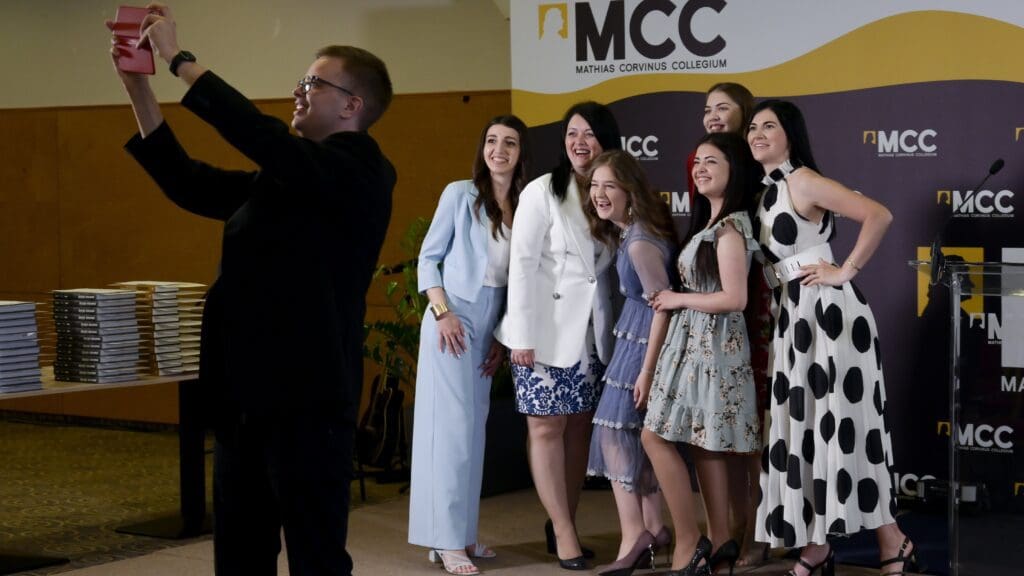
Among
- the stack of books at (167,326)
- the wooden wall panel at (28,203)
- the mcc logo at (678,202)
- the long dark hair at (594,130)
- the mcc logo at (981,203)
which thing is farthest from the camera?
the wooden wall panel at (28,203)

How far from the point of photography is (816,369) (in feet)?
14.4

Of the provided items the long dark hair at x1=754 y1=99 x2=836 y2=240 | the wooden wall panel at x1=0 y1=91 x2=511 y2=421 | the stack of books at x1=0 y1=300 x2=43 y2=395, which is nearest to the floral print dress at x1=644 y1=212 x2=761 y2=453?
the long dark hair at x1=754 y1=99 x2=836 y2=240

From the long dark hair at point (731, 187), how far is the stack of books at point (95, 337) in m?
2.24

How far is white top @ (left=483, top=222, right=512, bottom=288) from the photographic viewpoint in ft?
16.1

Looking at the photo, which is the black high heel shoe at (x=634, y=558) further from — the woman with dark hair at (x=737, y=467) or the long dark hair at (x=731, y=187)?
the long dark hair at (x=731, y=187)

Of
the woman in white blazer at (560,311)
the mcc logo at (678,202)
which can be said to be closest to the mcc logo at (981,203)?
the mcc logo at (678,202)

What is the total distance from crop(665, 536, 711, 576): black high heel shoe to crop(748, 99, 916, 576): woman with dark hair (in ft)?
0.62

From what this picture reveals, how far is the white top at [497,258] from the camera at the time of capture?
492 centimetres

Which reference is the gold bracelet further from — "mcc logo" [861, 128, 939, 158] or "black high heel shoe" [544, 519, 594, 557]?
"mcc logo" [861, 128, 939, 158]

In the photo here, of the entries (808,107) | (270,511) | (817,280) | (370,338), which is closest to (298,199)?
(270,511)

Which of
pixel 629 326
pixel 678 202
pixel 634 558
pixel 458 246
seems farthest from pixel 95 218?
pixel 634 558

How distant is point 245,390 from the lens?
9.16 feet

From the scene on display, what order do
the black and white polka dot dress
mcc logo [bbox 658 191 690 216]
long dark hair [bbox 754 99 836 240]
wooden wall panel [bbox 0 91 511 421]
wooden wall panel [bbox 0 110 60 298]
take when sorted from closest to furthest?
the black and white polka dot dress < long dark hair [bbox 754 99 836 240] < mcc logo [bbox 658 191 690 216] < wooden wall panel [bbox 0 91 511 421] < wooden wall panel [bbox 0 110 60 298]

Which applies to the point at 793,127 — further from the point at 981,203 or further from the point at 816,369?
the point at 981,203
